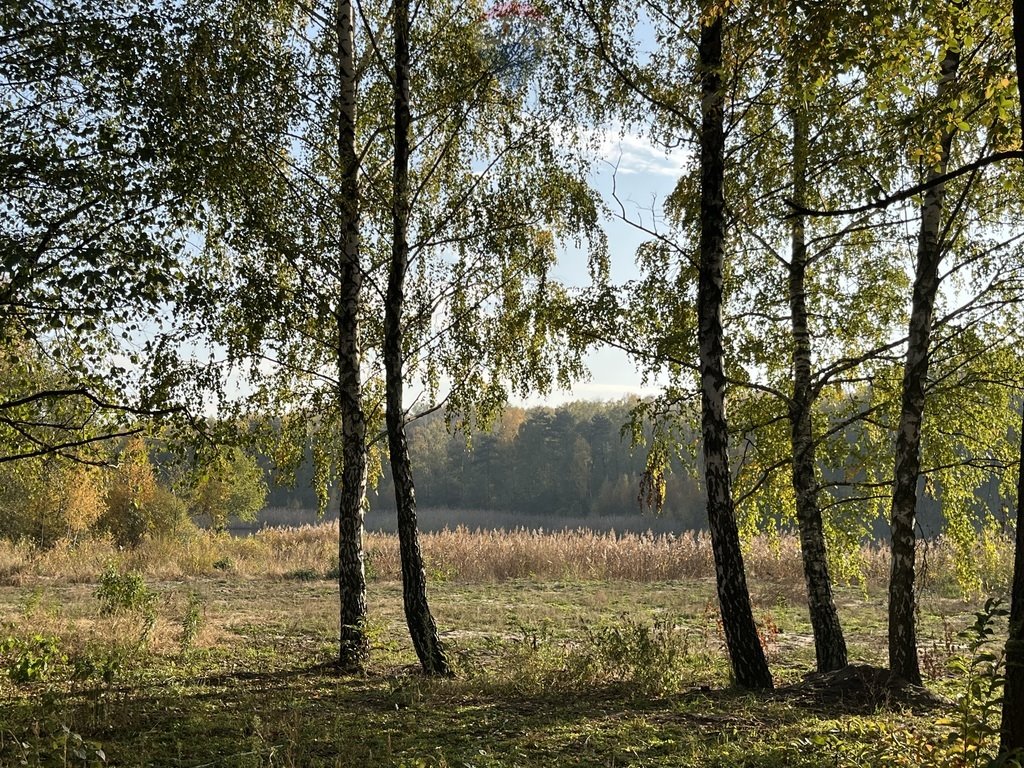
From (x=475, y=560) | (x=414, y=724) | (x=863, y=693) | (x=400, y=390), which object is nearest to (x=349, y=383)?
(x=400, y=390)

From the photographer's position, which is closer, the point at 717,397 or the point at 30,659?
the point at 30,659

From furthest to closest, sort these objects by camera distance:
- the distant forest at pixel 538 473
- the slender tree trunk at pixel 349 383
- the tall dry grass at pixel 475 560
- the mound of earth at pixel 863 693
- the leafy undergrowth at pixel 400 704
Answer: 1. the distant forest at pixel 538 473
2. the tall dry grass at pixel 475 560
3. the slender tree trunk at pixel 349 383
4. the mound of earth at pixel 863 693
5. the leafy undergrowth at pixel 400 704

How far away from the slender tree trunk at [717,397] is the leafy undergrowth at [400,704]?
455mm

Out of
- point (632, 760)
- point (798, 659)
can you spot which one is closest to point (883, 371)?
point (798, 659)

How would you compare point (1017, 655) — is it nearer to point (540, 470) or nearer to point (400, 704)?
point (400, 704)

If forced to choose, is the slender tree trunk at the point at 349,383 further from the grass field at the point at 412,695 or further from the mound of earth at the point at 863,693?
the mound of earth at the point at 863,693

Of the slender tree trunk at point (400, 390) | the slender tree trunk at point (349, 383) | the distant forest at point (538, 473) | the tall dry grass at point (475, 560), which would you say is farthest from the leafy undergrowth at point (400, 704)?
the distant forest at point (538, 473)

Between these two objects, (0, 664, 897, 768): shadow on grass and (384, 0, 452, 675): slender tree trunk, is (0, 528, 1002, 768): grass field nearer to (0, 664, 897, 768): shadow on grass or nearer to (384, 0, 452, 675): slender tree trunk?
(0, 664, 897, 768): shadow on grass

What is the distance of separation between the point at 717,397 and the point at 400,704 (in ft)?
12.5

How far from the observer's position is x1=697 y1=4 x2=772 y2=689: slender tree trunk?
22.2ft

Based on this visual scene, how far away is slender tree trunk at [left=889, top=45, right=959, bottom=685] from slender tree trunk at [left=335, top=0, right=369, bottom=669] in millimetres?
5163

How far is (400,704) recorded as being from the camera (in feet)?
20.5

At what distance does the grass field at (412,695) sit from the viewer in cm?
441

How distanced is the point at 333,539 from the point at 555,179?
66.8 feet
